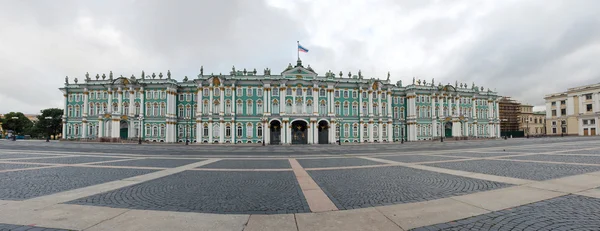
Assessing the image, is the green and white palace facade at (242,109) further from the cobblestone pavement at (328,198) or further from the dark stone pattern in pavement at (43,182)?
the cobblestone pavement at (328,198)

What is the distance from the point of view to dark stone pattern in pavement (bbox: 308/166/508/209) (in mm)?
6184

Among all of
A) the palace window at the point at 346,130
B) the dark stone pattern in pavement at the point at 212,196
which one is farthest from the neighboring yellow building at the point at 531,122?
the dark stone pattern in pavement at the point at 212,196

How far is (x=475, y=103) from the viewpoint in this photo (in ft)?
205

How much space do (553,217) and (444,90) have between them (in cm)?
6174

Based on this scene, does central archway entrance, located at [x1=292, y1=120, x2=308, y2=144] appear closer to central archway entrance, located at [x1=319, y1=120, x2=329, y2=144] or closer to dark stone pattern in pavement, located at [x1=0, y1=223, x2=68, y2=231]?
central archway entrance, located at [x1=319, y1=120, x2=329, y2=144]

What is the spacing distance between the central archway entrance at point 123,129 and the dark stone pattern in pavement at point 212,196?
5044 centimetres

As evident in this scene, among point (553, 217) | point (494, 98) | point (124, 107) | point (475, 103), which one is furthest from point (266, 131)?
point (494, 98)

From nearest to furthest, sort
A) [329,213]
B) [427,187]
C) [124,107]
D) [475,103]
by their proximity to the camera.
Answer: [329,213], [427,187], [124,107], [475,103]

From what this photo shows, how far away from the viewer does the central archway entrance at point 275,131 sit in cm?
4689

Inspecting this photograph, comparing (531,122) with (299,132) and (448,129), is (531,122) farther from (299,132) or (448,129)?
(299,132)

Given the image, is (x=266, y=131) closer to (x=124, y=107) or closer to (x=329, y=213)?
(x=124, y=107)

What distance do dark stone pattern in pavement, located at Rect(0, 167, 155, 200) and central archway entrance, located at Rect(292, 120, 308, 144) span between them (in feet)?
124

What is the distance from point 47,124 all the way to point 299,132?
73.3 metres

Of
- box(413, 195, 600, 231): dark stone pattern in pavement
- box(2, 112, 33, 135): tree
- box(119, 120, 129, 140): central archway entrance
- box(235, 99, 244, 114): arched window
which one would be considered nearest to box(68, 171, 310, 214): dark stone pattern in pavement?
box(413, 195, 600, 231): dark stone pattern in pavement
